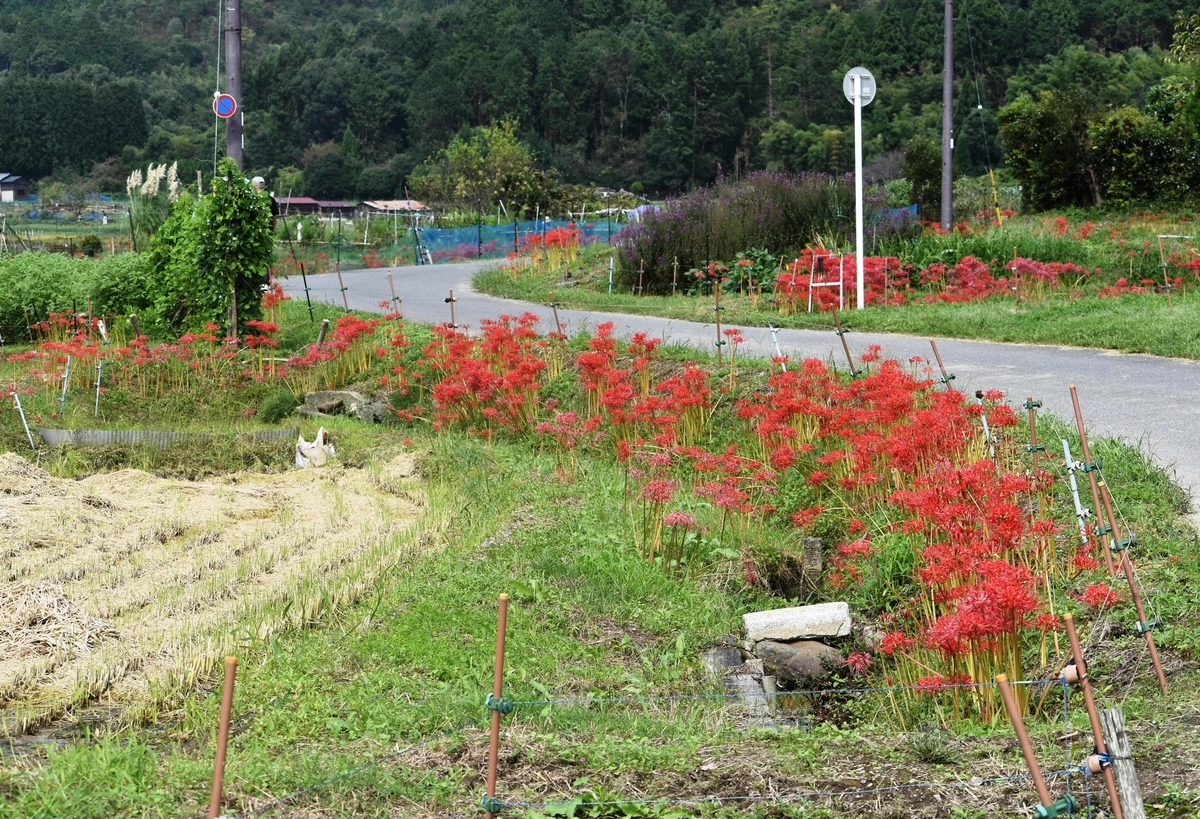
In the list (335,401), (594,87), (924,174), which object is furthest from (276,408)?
(594,87)

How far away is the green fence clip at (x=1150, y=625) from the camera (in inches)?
204

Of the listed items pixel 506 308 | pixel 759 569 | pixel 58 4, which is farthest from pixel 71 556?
pixel 58 4

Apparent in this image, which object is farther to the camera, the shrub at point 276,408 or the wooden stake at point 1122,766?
the shrub at point 276,408

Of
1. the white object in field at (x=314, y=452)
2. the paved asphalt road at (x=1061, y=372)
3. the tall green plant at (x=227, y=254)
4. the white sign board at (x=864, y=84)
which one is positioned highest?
the white sign board at (x=864, y=84)

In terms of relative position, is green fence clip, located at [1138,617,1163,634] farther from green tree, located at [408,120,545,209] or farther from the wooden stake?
green tree, located at [408,120,545,209]

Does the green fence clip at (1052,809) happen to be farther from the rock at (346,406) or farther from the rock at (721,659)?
the rock at (346,406)

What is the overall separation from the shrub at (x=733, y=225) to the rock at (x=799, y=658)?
13.1 m

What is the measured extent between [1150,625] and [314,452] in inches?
254

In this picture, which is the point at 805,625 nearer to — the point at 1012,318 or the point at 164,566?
the point at 164,566

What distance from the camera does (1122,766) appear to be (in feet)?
11.6

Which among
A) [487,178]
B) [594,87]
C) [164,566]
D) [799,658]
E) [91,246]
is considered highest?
[594,87]

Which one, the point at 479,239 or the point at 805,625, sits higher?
the point at 479,239

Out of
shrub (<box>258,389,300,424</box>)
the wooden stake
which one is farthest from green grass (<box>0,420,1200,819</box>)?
shrub (<box>258,389,300,424</box>)

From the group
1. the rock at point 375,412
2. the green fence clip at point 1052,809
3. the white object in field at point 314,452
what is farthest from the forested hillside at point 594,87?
the green fence clip at point 1052,809
